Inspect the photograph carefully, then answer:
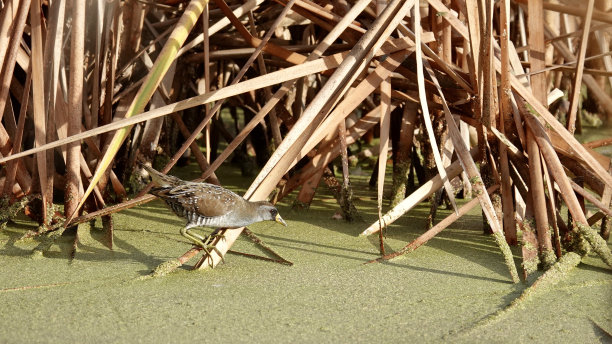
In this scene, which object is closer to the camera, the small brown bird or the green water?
the green water

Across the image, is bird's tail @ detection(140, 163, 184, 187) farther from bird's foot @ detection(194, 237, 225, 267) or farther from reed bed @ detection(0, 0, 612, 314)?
bird's foot @ detection(194, 237, 225, 267)

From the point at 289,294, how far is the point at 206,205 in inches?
14.6

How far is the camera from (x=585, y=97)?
523cm

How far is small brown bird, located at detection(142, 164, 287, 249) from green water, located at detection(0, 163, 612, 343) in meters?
0.14

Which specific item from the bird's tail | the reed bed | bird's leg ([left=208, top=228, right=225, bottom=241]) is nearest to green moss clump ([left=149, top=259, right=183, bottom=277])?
the reed bed

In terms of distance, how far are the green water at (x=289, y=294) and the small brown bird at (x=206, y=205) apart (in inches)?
5.7

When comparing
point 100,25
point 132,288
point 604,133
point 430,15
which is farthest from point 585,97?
point 132,288

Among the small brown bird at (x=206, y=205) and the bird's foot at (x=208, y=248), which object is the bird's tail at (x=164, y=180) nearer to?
the small brown bird at (x=206, y=205)

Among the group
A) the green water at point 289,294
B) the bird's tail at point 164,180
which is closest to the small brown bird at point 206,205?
the bird's tail at point 164,180

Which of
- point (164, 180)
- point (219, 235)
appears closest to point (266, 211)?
point (219, 235)

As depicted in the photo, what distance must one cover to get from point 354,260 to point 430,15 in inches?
37.0

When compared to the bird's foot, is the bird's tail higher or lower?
higher

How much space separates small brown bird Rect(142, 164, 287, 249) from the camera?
238 cm

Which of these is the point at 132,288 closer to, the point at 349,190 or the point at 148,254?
the point at 148,254
